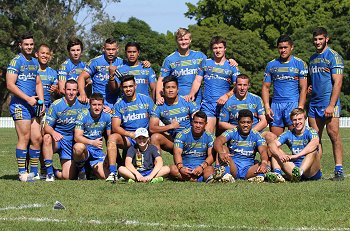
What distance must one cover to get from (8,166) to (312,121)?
20.9 feet

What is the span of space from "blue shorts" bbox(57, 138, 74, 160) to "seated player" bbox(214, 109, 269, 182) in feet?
8.10

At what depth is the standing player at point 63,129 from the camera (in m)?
12.8

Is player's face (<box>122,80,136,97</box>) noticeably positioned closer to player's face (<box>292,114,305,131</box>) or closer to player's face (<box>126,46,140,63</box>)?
player's face (<box>126,46,140,63</box>)

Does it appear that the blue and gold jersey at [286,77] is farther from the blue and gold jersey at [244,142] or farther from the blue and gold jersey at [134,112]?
the blue and gold jersey at [134,112]

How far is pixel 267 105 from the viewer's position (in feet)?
42.8

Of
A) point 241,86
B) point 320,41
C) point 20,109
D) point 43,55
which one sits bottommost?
point 20,109

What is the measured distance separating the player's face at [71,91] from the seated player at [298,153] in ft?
10.4

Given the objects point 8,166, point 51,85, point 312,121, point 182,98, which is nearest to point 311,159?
point 312,121

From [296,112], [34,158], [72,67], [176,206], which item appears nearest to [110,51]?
[72,67]

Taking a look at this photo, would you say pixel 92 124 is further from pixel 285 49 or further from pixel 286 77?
pixel 285 49

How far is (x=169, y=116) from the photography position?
12766 millimetres

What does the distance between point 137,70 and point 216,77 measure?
4.25ft

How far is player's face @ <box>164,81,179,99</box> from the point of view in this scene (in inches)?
494

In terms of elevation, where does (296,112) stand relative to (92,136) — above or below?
above
